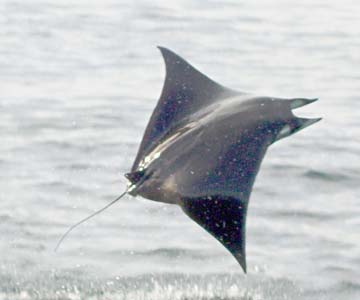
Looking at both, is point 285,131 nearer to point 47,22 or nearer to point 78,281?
point 78,281

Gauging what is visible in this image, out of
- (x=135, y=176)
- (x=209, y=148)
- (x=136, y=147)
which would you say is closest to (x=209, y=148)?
(x=209, y=148)

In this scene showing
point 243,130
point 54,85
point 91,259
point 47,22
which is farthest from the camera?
point 47,22

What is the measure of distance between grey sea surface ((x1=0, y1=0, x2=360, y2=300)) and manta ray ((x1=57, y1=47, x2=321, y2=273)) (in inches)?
42.1

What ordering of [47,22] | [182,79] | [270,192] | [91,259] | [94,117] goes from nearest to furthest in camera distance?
1. [182,79]
2. [91,259]
3. [270,192]
4. [94,117]
5. [47,22]

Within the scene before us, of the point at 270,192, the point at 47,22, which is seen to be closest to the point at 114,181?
the point at 270,192

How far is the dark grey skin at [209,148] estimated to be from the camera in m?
5.23

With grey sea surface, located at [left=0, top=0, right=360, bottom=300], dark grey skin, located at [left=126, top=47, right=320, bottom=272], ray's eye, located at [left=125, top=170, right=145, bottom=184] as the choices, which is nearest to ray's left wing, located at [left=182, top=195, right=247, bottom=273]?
dark grey skin, located at [left=126, top=47, right=320, bottom=272]

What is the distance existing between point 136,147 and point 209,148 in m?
3.36

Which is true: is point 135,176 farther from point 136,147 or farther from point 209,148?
point 136,147

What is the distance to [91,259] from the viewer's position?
679 cm

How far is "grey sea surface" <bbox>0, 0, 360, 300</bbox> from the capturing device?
657 centimetres

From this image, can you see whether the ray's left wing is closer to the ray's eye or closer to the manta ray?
the manta ray

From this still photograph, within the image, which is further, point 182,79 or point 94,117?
point 94,117

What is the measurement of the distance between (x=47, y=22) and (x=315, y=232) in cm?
698
